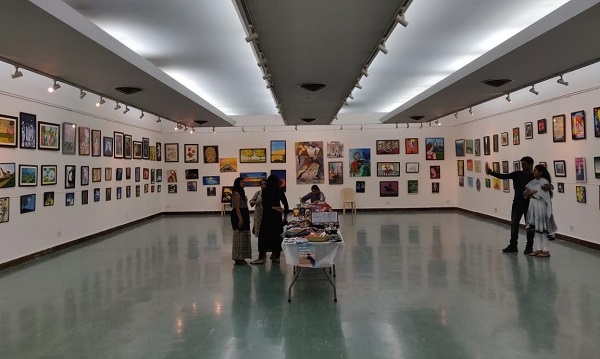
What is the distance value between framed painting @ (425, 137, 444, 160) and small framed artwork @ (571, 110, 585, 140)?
27.3 feet

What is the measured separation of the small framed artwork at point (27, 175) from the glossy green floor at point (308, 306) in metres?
1.70

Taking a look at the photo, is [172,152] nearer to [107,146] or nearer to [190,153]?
[190,153]

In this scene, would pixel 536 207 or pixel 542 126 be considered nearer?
pixel 536 207

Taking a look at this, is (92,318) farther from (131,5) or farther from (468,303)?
(468,303)

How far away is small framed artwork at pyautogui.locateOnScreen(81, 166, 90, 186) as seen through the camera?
11.5m

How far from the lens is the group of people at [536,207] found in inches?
336

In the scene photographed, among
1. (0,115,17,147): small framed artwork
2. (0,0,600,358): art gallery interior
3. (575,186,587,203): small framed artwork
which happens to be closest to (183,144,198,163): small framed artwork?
(0,0,600,358): art gallery interior

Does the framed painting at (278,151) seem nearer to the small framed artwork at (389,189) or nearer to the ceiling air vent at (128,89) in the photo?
the small framed artwork at (389,189)

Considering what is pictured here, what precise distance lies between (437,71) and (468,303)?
7.41 metres

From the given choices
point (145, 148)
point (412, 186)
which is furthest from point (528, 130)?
point (145, 148)

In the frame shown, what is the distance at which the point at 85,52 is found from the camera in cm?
613

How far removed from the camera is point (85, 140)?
458 inches

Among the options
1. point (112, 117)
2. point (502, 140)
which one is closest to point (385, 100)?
point (502, 140)

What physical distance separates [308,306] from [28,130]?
24.7 feet
